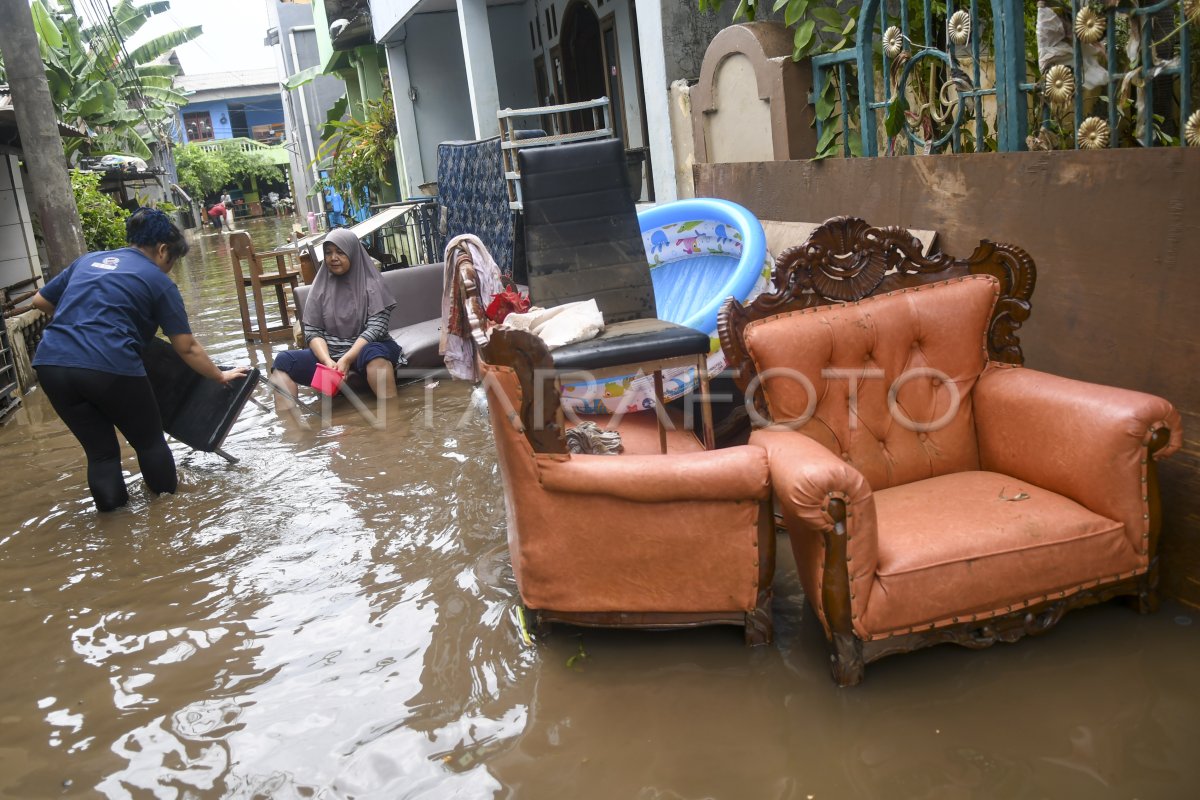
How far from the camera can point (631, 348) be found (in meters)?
3.88

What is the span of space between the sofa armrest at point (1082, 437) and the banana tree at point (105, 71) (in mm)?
14738

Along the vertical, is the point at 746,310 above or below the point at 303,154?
below

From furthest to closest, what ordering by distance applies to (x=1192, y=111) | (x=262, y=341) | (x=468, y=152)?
(x=262, y=341) → (x=468, y=152) → (x=1192, y=111)

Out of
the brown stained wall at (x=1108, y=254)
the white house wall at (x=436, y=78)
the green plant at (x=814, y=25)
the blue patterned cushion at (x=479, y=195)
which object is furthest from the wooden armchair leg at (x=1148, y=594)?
the white house wall at (x=436, y=78)

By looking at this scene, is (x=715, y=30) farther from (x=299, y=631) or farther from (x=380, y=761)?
(x=380, y=761)

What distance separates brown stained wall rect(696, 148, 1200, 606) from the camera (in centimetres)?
309

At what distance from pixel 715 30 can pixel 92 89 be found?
635 inches

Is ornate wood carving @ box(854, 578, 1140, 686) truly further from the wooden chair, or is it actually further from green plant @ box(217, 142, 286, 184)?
green plant @ box(217, 142, 286, 184)

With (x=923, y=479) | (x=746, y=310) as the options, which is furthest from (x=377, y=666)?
(x=923, y=479)

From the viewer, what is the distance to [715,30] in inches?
273

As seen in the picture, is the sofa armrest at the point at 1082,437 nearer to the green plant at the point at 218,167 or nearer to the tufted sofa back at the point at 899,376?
the tufted sofa back at the point at 899,376

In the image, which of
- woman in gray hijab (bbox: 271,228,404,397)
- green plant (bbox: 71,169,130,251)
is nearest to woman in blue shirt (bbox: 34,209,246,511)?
woman in gray hijab (bbox: 271,228,404,397)

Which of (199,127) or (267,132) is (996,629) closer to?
(267,132)

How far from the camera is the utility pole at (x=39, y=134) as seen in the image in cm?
870
